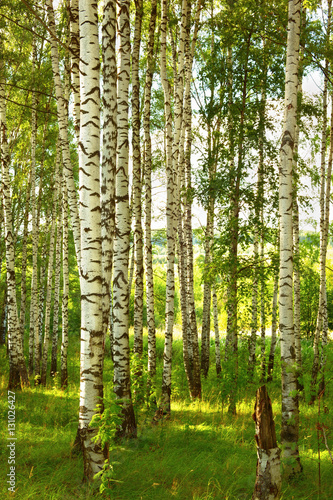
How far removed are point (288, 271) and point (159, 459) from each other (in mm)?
2767

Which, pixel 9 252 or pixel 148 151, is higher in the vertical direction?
pixel 148 151

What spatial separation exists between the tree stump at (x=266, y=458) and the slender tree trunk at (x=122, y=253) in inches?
81.3

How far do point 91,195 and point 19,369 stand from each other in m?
6.45

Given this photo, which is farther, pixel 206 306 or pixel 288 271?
pixel 206 306

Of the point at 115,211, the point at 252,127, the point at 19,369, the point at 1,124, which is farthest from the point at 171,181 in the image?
the point at 19,369

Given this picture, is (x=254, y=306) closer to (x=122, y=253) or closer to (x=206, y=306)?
(x=206, y=306)

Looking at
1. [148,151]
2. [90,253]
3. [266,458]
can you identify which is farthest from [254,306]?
[90,253]

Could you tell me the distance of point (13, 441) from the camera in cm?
470

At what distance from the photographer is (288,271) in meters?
4.45

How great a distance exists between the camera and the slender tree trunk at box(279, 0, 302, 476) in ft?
14.2

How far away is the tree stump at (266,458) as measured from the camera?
3510mm

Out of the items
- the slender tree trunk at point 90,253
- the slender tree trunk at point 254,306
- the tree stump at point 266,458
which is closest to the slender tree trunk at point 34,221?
the slender tree trunk at point 254,306

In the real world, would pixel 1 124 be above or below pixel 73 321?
above

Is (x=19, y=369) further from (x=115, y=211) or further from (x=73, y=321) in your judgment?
(x=73, y=321)
